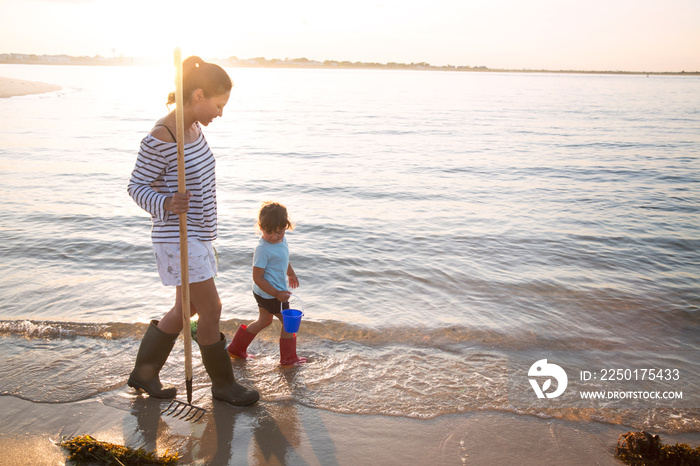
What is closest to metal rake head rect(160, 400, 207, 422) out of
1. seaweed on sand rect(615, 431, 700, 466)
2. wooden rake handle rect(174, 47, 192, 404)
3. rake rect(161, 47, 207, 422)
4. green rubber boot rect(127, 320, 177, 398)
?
rake rect(161, 47, 207, 422)

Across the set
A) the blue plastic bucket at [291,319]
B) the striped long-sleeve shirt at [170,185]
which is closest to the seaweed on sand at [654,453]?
the blue plastic bucket at [291,319]

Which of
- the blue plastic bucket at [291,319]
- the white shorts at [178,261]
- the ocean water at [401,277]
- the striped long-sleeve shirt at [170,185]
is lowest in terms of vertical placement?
the ocean water at [401,277]

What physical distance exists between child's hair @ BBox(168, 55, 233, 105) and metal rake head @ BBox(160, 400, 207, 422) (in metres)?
1.96

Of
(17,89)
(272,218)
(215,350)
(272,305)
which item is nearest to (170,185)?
(272,218)

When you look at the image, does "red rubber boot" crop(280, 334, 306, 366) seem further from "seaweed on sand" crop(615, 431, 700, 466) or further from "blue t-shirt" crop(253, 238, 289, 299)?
"seaweed on sand" crop(615, 431, 700, 466)

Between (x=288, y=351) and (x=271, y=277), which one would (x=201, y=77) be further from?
(x=288, y=351)

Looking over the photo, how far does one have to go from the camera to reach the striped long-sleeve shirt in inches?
125

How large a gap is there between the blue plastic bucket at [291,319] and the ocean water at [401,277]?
1.23 feet

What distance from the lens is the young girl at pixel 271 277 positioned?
416cm

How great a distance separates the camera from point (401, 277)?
698 cm

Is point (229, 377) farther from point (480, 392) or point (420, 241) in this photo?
point (420, 241)

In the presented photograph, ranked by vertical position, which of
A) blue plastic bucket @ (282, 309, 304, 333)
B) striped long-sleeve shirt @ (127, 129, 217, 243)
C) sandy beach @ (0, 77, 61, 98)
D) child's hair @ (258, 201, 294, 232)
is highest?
sandy beach @ (0, 77, 61, 98)

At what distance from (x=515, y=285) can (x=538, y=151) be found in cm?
1401

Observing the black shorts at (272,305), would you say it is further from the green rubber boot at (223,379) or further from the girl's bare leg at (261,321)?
the green rubber boot at (223,379)
